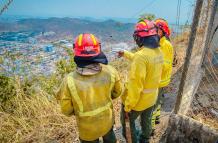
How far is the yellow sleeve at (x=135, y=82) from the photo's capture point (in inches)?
135

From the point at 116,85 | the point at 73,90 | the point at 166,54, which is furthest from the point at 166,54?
the point at 73,90

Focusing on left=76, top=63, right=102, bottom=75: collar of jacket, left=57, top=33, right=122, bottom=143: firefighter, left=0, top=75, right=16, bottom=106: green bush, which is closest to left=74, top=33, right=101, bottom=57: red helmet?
left=57, top=33, right=122, bottom=143: firefighter

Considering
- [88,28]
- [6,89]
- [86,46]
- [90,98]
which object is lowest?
[88,28]

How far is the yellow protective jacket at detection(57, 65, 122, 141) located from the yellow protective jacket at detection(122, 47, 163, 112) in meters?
0.28

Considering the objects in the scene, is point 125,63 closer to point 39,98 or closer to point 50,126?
point 39,98

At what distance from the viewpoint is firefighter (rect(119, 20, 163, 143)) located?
3.45 meters

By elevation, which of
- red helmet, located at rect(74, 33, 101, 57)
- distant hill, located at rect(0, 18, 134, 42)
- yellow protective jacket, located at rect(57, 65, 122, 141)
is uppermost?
red helmet, located at rect(74, 33, 101, 57)

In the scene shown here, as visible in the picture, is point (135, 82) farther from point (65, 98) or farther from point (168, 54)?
point (168, 54)

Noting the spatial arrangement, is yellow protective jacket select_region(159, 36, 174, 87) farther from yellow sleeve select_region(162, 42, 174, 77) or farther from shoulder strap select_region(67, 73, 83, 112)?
shoulder strap select_region(67, 73, 83, 112)

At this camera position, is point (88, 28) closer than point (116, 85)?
No

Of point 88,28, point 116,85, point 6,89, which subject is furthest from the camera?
point 88,28

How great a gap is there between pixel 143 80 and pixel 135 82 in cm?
11

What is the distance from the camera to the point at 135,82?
3.47m

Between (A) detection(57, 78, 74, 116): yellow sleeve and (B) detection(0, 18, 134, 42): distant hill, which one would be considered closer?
(A) detection(57, 78, 74, 116): yellow sleeve
